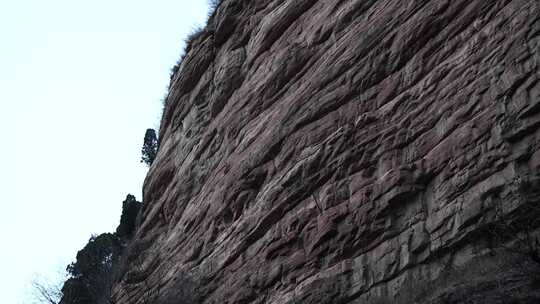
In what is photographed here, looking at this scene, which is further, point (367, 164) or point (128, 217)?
point (128, 217)

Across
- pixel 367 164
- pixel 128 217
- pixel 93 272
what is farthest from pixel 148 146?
pixel 367 164

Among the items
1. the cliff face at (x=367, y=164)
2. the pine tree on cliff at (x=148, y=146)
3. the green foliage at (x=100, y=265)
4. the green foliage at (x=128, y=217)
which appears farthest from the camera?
the pine tree on cliff at (x=148, y=146)

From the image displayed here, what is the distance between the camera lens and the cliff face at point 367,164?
11211 millimetres

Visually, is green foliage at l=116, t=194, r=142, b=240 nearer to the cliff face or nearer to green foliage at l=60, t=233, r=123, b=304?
green foliage at l=60, t=233, r=123, b=304

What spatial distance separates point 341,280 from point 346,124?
3023mm

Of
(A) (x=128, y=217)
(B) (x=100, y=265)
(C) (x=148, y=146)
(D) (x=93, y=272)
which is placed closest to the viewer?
(D) (x=93, y=272)

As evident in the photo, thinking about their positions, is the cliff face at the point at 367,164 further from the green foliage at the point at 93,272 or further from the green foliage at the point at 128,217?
the green foliage at the point at 128,217

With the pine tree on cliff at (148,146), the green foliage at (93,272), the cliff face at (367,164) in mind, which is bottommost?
the cliff face at (367,164)

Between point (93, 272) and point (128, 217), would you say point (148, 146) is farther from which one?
point (93, 272)

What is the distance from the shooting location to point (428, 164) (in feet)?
41.0

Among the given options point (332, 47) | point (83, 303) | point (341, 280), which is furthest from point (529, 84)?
point (83, 303)

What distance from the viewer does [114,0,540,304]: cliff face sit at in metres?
11.2

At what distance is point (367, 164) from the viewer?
44.6 ft

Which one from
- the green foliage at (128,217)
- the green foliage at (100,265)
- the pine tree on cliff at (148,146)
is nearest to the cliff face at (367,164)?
the green foliage at (100,265)
